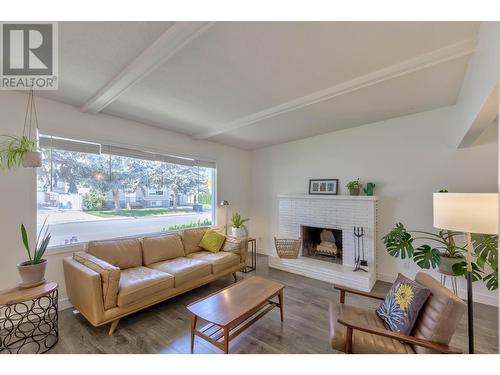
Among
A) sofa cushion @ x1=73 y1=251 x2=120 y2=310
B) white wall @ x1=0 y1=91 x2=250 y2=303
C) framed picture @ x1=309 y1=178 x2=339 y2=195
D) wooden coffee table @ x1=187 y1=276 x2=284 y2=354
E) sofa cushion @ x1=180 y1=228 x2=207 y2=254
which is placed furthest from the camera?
framed picture @ x1=309 y1=178 x2=339 y2=195

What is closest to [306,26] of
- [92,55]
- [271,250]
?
[92,55]

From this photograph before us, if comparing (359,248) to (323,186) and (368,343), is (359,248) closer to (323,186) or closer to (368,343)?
(323,186)

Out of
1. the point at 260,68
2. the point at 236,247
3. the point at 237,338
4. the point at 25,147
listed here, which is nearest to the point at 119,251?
the point at 25,147

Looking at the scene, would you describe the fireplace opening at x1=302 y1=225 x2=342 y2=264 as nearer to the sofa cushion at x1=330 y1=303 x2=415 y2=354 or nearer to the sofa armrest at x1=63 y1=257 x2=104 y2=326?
the sofa cushion at x1=330 y1=303 x2=415 y2=354

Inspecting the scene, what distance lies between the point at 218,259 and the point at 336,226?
2.23 m

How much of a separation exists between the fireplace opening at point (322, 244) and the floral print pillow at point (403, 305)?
226cm

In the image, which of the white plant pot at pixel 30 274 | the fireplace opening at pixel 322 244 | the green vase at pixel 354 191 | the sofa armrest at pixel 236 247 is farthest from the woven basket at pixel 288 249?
the white plant pot at pixel 30 274

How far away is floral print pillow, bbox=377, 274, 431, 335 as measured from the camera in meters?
1.59

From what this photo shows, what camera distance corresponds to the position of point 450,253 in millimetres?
2744

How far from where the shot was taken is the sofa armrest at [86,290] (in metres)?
2.08

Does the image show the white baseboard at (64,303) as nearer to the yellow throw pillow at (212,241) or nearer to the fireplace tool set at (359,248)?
the yellow throw pillow at (212,241)

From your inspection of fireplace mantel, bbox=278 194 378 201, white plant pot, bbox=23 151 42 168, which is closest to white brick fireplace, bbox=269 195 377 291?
fireplace mantel, bbox=278 194 378 201
